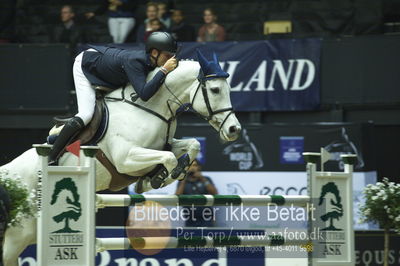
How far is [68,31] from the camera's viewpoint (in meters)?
12.8

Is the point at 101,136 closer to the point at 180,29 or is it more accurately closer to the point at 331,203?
the point at 331,203

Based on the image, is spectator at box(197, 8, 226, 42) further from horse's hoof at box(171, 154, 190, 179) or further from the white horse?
horse's hoof at box(171, 154, 190, 179)

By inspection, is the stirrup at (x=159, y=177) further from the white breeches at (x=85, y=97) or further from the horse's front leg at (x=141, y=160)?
the white breeches at (x=85, y=97)

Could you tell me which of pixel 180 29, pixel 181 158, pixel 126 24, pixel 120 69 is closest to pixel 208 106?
pixel 181 158

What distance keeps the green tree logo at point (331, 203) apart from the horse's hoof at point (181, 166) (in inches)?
40.6

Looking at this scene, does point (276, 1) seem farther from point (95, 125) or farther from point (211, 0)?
point (95, 125)

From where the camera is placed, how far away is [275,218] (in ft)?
27.8

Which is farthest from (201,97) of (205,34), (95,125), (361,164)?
(205,34)

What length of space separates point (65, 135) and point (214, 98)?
1.17 metres

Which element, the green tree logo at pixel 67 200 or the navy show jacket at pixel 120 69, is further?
the navy show jacket at pixel 120 69

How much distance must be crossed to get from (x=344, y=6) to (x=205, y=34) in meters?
1.89

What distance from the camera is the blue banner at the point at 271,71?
1190cm

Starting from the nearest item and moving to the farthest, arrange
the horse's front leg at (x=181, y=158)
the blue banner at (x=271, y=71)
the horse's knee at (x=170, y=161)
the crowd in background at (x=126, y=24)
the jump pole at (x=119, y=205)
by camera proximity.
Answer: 1. the jump pole at (x=119, y=205)
2. the horse's knee at (x=170, y=161)
3. the horse's front leg at (x=181, y=158)
4. the blue banner at (x=271, y=71)
5. the crowd in background at (x=126, y=24)

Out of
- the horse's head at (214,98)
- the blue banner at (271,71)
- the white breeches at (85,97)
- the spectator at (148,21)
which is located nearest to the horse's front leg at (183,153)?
the horse's head at (214,98)
